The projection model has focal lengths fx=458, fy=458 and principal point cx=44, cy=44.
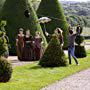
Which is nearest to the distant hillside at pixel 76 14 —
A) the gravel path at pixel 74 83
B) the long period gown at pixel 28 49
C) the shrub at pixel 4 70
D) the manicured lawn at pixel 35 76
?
the long period gown at pixel 28 49

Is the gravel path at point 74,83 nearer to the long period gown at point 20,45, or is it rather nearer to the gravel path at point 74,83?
the gravel path at point 74,83

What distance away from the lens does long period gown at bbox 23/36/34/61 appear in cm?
2431

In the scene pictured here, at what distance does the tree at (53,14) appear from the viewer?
3309cm

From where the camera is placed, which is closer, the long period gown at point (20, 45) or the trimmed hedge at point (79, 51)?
the long period gown at point (20, 45)

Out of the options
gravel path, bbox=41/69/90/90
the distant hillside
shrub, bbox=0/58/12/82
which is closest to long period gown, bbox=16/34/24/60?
gravel path, bbox=41/69/90/90

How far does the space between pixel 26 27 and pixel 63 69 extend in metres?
8.02

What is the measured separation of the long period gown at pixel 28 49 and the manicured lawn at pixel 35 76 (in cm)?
343

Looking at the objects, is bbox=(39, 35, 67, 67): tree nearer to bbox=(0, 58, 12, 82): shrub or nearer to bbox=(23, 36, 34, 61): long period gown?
bbox=(23, 36, 34, 61): long period gown

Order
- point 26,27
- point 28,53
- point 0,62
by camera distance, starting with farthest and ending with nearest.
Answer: point 26,27, point 28,53, point 0,62

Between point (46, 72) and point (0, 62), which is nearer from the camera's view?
point (0, 62)

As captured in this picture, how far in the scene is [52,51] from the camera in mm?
20219

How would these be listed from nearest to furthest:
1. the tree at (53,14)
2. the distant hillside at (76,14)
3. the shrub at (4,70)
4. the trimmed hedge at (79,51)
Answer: the shrub at (4,70)
the trimmed hedge at (79,51)
the tree at (53,14)
the distant hillside at (76,14)

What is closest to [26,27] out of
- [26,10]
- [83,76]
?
[26,10]

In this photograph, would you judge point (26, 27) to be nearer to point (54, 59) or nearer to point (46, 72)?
point (54, 59)
